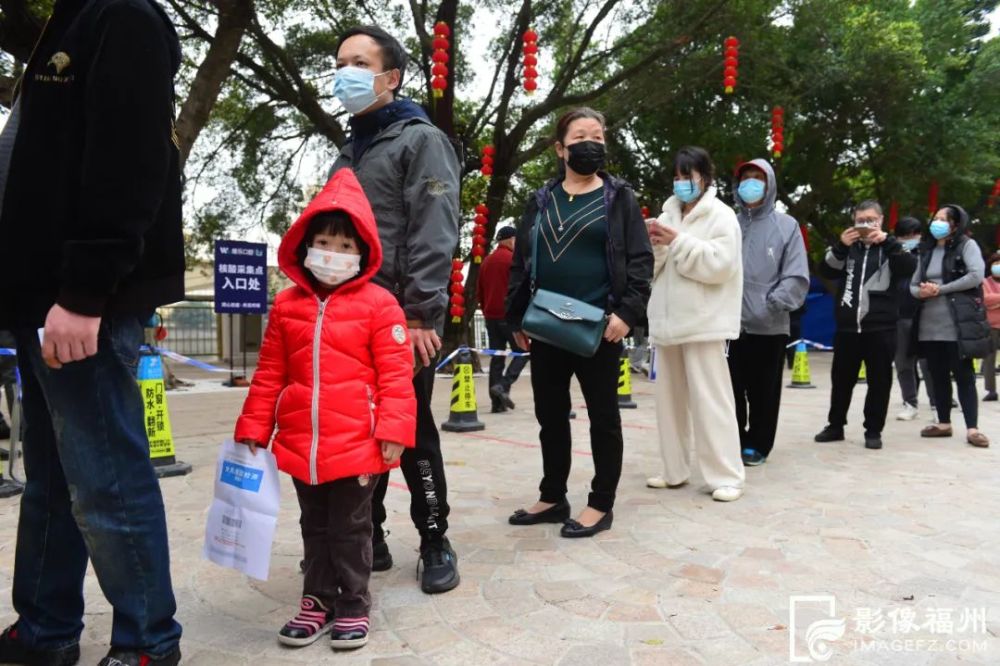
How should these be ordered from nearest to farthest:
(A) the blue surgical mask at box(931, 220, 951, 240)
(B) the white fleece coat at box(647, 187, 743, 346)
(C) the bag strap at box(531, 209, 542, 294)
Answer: (C) the bag strap at box(531, 209, 542, 294) → (B) the white fleece coat at box(647, 187, 743, 346) → (A) the blue surgical mask at box(931, 220, 951, 240)

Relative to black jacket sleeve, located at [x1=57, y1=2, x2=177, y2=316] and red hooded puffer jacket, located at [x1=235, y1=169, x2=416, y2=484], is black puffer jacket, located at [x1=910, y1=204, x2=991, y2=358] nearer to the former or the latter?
red hooded puffer jacket, located at [x1=235, y1=169, x2=416, y2=484]

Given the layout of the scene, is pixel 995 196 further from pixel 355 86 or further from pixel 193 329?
pixel 355 86

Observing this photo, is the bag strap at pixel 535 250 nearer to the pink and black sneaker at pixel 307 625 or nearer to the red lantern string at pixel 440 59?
the pink and black sneaker at pixel 307 625

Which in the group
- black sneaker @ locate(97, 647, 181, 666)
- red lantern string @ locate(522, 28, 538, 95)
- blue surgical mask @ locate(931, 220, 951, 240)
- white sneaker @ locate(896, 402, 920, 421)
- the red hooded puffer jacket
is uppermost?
red lantern string @ locate(522, 28, 538, 95)

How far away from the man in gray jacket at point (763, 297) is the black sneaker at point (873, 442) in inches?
42.4

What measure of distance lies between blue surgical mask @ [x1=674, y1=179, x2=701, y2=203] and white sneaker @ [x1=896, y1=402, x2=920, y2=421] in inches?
178

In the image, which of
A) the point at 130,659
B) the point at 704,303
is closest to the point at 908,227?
the point at 704,303

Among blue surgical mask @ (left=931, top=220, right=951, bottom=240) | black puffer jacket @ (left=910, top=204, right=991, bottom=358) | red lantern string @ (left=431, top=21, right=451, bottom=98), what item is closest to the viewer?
black puffer jacket @ (left=910, top=204, right=991, bottom=358)

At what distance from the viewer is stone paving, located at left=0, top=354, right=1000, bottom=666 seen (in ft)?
7.76

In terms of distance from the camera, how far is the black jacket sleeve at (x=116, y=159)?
6.12 feet

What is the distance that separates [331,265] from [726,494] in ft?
8.90

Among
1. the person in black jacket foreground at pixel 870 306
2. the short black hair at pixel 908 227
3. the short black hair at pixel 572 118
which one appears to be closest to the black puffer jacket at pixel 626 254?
the short black hair at pixel 572 118

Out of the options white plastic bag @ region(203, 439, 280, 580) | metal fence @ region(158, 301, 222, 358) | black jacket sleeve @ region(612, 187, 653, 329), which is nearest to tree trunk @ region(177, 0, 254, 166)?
black jacket sleeve @ region(612, 187, 653, 329)

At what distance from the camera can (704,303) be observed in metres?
4.17
